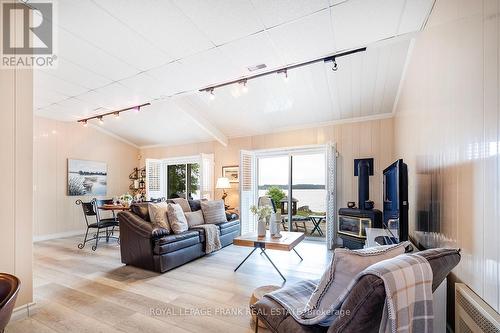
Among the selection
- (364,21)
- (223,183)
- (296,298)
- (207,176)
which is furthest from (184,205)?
(364,21)

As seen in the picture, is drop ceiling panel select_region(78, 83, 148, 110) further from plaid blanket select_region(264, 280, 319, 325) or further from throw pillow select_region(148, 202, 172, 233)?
plaid blanket select_region(264, 280, 319, 325)

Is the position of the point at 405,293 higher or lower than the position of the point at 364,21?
lower

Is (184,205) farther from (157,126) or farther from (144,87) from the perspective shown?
(157,126)

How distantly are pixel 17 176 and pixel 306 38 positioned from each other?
3.30 meters

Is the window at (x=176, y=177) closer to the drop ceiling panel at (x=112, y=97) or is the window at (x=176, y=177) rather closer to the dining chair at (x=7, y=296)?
the drop ceiling panel at (x=112, y=97)

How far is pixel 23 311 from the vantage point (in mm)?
2244

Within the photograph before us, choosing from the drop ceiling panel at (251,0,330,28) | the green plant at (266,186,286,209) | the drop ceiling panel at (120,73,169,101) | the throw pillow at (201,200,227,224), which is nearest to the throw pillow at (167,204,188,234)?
the throw pillow at (201,200,227,224)

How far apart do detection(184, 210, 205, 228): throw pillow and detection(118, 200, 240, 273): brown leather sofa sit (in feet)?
1.00

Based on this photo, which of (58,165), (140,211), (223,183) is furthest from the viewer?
(223,183)

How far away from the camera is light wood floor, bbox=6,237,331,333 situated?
7.09 ft

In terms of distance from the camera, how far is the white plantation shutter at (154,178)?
23.6ft

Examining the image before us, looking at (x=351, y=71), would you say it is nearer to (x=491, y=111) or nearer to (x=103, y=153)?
(x=491, y=111)

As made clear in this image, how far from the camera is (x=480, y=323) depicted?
1.11 meters

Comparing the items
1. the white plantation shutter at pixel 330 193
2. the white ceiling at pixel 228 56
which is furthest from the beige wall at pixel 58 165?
the white plantation shutter at pixel 330 193
